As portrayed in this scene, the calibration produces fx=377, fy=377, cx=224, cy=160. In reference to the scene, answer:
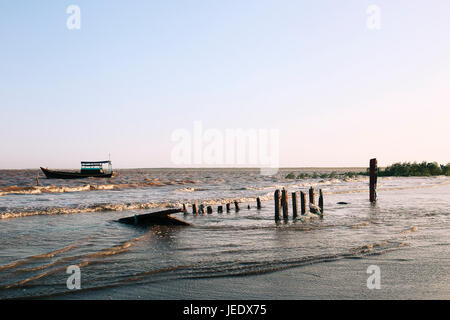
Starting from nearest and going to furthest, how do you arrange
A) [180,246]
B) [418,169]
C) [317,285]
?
[317,285] < [180,246] < [418,169]

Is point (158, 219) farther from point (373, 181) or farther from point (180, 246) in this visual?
point (373, 181)

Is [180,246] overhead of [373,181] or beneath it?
beneath

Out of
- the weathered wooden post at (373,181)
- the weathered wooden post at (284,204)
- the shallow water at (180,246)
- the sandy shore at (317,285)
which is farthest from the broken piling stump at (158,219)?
the weathered wooden post at (373,181)

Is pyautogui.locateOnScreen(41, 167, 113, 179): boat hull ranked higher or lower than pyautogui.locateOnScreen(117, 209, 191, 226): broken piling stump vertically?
higher

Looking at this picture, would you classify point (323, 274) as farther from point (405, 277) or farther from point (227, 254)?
point (227, 254)

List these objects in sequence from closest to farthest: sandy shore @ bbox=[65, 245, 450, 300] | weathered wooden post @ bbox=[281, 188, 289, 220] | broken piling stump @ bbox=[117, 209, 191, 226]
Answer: sandy shore @ bbox=[65, 245, 450, 300]
broken piling stump @ bbox=[117, 209, 191, 226]
weathered wooden post @ bbox=[281, 188, 289, 220]

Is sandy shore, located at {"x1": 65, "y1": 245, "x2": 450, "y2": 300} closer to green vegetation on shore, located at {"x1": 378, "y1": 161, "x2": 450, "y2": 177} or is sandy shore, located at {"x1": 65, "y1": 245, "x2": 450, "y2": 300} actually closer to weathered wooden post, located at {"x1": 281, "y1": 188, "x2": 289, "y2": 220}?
weathered wooden post, located at {"x1": 281, "y1": 188, "x2": 289, "y2": 220}

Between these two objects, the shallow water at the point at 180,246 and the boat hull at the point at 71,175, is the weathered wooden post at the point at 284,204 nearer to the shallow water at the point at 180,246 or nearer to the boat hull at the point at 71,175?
the shallow water at the point at 180,246

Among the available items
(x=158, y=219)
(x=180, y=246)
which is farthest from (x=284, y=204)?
(x=180, y=246)

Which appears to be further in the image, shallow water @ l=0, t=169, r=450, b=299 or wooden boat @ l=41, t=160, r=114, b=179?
wooden boat @ l=41, t=160, r=114, b=179

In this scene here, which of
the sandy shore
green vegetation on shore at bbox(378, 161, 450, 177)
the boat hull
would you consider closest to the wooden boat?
the boat hull

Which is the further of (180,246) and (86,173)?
(86,173)

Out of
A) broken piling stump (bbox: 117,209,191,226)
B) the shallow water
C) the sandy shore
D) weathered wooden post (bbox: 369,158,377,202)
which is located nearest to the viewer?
the sandy shore
